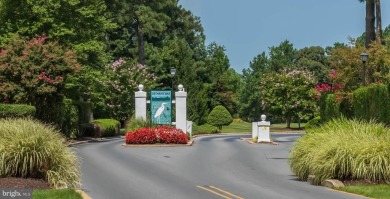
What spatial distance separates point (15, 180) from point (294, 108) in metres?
63.0

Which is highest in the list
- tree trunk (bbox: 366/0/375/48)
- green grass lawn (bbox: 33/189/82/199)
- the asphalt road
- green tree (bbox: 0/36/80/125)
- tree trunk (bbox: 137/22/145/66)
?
tree trunk (bbox: 137/22/145/66)

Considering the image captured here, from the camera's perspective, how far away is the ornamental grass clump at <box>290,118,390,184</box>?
16.8 metres

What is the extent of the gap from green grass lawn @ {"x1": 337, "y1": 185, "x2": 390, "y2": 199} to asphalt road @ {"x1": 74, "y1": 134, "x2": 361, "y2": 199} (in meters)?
0.41

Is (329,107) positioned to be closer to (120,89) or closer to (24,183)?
(24,183)

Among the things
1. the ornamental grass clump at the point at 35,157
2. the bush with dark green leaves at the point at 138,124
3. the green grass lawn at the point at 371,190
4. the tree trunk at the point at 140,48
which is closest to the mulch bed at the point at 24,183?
the ornamental grass clump at the point at 35,157

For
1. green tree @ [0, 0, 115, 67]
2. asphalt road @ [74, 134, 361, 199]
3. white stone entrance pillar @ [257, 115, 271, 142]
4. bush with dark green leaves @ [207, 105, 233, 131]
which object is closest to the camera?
asphalt road @ [74, 134, 361, 199]

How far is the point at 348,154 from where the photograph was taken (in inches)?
675

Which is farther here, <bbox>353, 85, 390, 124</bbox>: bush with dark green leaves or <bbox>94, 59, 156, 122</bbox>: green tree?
<bbox>94, 59, 156, 122</bbox>: green tree

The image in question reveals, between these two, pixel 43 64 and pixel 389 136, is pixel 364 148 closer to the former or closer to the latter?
pixel 389 136

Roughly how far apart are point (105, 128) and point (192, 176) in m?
34.2

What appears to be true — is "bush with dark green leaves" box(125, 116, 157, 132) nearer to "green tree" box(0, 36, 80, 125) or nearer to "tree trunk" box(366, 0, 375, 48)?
"green tree" box(0, 36, 80, 125)
